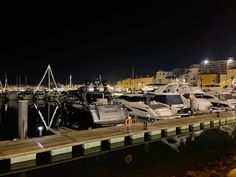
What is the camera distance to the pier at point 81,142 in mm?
9695

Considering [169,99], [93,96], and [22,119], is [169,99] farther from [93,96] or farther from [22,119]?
[22,119]

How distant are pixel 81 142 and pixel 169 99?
10885mm

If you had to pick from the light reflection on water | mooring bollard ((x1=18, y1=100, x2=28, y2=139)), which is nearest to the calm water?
the light reflection on water

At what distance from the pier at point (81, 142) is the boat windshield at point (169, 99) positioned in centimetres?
326

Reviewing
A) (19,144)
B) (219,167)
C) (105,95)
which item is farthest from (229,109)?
(19,144)

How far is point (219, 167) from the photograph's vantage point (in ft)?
34.7

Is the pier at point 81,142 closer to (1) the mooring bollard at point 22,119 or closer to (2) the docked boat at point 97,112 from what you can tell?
(1) the mooring bollard at point 22,119

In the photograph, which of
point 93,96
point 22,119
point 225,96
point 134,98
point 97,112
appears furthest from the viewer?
point 225,96

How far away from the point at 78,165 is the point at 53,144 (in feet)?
4.58

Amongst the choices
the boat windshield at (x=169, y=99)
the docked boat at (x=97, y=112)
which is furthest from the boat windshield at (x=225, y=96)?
the docked boat at (x=97, y=112)

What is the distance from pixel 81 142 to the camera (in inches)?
437

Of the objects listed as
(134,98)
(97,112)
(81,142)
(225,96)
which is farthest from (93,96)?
(225,96)

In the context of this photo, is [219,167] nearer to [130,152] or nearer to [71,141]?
[130,152]

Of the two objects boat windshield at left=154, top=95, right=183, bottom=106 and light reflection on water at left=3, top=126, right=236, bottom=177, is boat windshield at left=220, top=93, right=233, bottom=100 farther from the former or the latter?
light reflection on water at left=3, top=126, right=236, bottom=177
